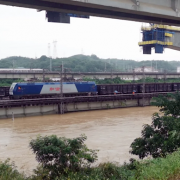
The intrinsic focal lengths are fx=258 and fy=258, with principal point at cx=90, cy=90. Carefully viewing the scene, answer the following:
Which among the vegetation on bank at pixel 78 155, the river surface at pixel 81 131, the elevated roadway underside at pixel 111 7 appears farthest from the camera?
the river surface at pixel 81 131

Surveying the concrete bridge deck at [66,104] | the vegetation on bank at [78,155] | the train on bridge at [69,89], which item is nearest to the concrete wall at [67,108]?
the concrete bridge deck at [66,104]

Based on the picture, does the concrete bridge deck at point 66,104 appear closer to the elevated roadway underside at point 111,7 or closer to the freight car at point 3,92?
the freight car at point 3,92

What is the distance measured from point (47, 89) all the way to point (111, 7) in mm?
25779

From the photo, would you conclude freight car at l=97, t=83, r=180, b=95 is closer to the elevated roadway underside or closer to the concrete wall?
the concrete wall

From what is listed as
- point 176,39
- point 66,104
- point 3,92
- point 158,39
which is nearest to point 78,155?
point 158,39

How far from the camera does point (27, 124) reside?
24.4 m

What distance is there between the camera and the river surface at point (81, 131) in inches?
549

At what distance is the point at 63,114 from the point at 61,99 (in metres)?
1.78

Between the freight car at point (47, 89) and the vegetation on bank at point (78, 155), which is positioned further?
the freight car at point (47, 89)

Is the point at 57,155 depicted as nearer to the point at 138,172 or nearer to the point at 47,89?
the point at 138,172

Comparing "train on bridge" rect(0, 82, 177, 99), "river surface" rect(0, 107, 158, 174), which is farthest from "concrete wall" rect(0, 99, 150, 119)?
"train on bridge" rect(0, 82, 177, 99)

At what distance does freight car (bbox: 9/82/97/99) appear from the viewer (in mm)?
31406

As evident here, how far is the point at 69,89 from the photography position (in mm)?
34906

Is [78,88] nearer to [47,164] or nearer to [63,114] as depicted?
[63,114]
